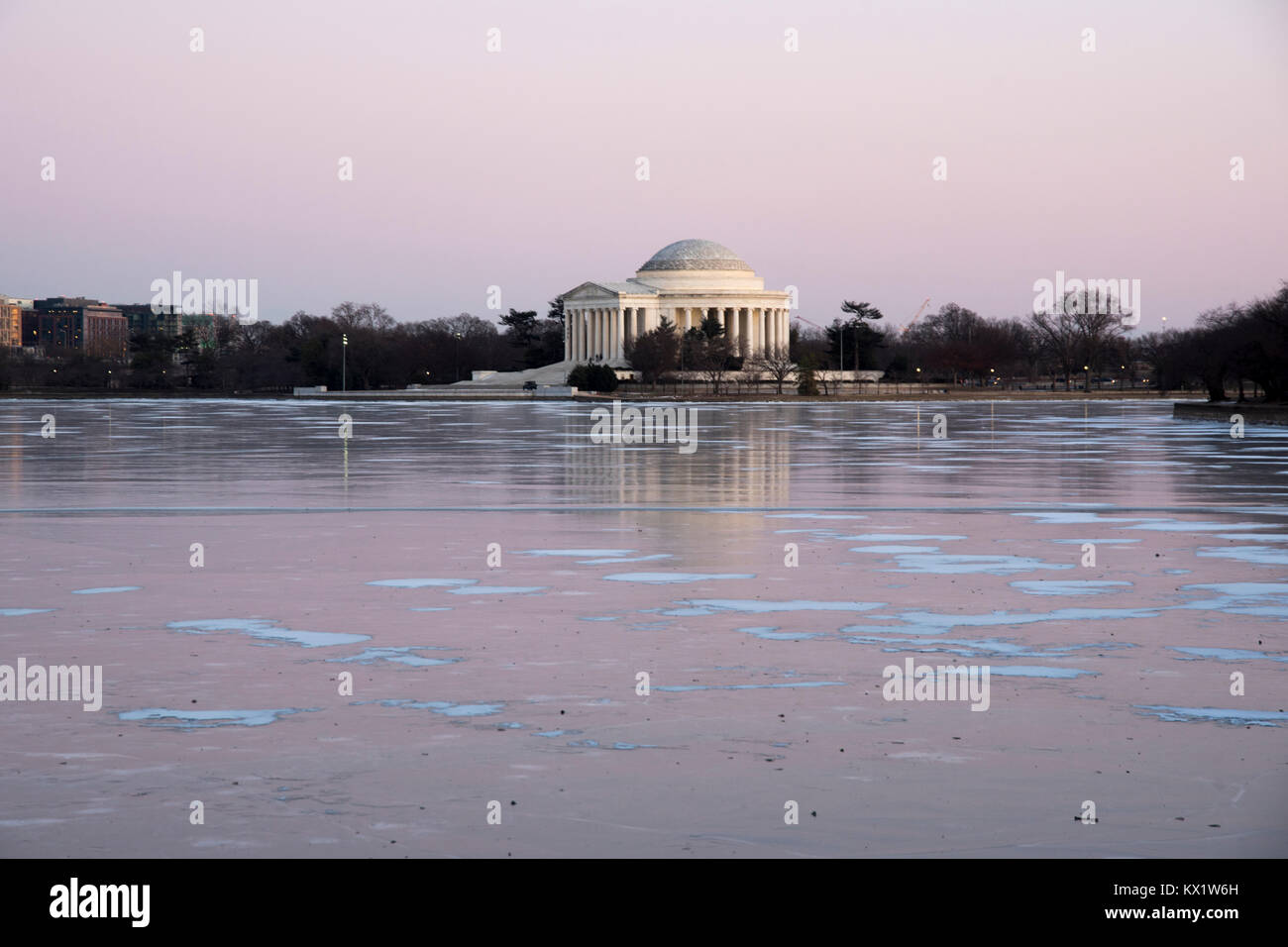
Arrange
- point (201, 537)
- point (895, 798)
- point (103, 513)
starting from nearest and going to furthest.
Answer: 1. point (895, 798)
2. point (201, 537)
3. point (103, 513)

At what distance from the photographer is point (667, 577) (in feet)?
51.8

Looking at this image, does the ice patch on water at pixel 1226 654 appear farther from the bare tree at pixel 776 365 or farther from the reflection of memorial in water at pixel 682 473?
the bare tree at pixel 776 365

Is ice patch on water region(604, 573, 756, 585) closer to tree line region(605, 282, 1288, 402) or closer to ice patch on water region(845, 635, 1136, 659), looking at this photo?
ice patch on water region(845, 635, 1136, 659)

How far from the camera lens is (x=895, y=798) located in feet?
25.1

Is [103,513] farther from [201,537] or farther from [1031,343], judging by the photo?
[1031,343]

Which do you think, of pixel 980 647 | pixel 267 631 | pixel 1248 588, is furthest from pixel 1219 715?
pixel 267 631

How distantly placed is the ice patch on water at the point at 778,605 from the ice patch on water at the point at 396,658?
3.04 meters

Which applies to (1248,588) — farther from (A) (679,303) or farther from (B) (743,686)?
(A) (679,303)

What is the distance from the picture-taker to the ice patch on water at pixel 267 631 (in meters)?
12.0

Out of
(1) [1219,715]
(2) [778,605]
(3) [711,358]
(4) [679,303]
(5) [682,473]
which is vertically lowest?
(1) [1219,715]

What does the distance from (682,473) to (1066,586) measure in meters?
17.4

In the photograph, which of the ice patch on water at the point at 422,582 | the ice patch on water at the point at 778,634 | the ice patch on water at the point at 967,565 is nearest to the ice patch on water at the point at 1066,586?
the ice patch on water at the point at 967,565

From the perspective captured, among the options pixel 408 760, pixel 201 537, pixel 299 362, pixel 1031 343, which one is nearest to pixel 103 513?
pixel 201 537
